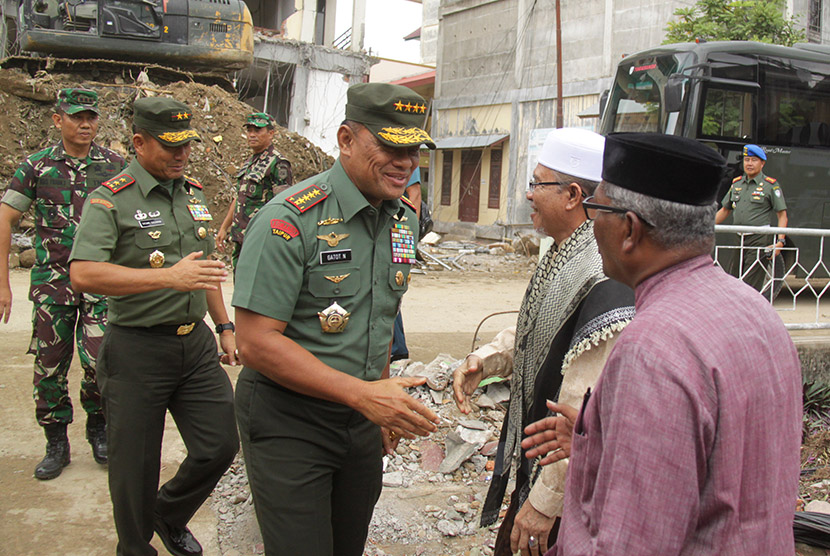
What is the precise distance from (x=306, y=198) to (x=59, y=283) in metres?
2.58

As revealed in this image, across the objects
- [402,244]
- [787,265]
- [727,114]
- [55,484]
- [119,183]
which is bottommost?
[55,484]

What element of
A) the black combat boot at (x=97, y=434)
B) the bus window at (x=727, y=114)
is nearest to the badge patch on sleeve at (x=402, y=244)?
the black combat boot at (x=97, y=434)

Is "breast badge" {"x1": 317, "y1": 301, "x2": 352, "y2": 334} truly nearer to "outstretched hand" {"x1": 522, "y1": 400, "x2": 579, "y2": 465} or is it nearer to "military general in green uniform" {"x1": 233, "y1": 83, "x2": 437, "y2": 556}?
"military general in green uniform" {"x1": 233, "y1": 83, "x2": 437, "y2": 556}

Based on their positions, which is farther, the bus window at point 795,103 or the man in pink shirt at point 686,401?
the bus window at point 795,103

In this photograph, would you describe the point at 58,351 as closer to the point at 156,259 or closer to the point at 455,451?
the point at 156,259

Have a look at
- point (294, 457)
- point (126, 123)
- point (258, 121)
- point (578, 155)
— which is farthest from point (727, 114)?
point (126, 123)

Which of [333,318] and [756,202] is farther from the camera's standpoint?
[756,202]

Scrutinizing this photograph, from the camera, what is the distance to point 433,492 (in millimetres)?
4160

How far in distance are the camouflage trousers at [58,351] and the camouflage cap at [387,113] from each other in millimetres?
2579

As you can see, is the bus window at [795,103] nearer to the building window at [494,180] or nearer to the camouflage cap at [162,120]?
the camouflage cap at [162,120]

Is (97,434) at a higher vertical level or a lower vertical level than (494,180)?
lower

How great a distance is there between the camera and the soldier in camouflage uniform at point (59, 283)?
→ 411 centimetres

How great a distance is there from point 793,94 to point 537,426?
10190 mm

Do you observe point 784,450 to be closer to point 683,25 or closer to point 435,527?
point 435,527
